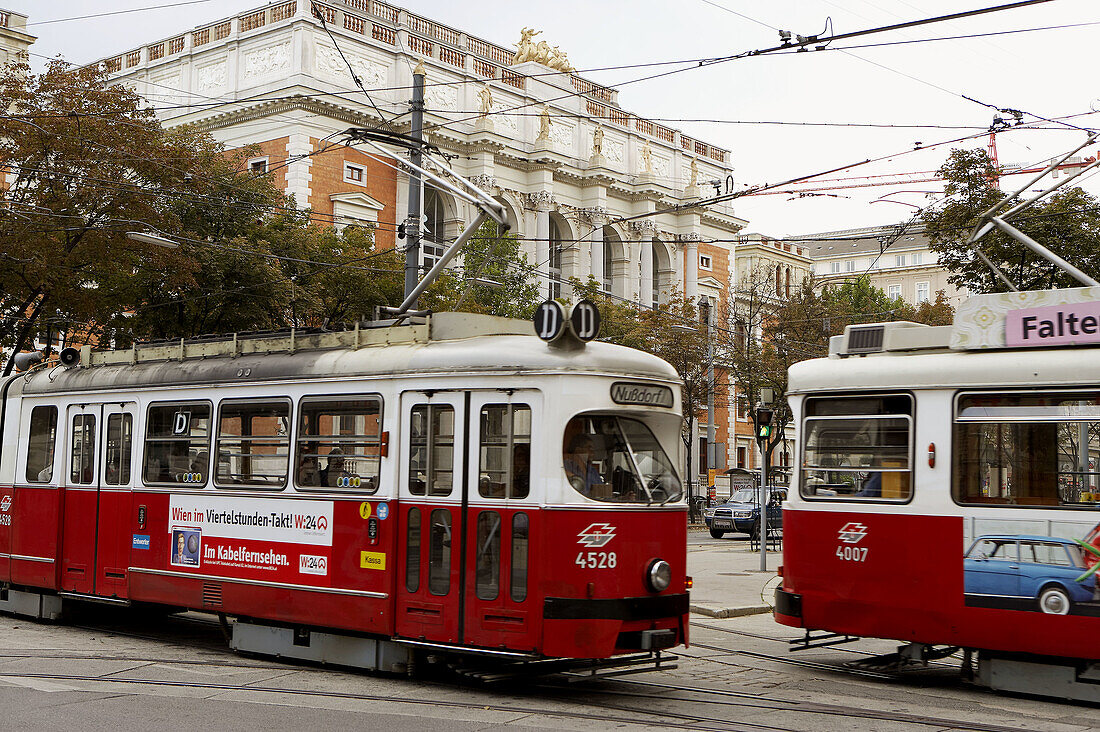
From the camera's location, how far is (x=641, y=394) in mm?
10328

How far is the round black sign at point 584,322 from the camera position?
33.0ft

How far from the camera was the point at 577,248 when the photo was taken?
6144 cm

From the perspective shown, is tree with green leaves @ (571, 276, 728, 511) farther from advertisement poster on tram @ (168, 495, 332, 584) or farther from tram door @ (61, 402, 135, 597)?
advertisement poster on tram @ (168, 495, 332, 584)

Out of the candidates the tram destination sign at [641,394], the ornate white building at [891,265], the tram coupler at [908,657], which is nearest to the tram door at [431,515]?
the tram destination sign at [641,394]

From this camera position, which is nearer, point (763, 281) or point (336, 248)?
point (336, 248)

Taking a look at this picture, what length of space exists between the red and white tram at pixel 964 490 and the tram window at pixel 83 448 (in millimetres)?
7856

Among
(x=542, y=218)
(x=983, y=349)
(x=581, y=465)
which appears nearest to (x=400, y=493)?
(x=581, y=465)

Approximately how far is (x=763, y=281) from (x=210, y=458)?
43.8 metres

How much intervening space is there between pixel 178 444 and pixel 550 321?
15.8 feet

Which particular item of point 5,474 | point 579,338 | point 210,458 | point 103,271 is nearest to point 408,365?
point 579,338

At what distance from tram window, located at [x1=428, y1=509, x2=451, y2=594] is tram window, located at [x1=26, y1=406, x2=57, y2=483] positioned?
6.38 metres

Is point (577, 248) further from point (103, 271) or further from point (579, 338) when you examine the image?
point (579, 338)

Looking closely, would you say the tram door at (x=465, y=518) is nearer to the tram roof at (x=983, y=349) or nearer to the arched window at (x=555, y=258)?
the tram roof at (x=983, y=349)

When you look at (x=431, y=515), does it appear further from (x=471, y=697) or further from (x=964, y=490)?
(x=964, y=490)
